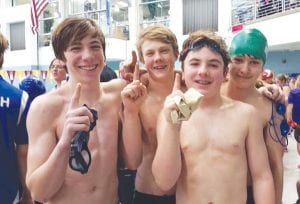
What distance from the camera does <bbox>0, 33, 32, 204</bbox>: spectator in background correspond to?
206cm

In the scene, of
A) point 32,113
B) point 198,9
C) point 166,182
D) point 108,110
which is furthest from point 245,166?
point 198,9

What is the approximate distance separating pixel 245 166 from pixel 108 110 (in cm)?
75

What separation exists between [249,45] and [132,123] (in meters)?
0.86

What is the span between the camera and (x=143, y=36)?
247cm

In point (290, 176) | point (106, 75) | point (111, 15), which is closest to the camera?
point (106, 75)

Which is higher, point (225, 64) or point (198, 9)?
point (198, 9)

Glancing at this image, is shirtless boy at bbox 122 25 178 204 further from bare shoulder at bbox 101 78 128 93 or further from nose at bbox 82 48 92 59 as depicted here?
nose at bbox 82 48 92 59

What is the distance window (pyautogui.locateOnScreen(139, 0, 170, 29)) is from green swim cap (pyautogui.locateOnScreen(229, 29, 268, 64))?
15.9m

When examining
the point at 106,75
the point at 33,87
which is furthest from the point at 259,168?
the point at 33,87

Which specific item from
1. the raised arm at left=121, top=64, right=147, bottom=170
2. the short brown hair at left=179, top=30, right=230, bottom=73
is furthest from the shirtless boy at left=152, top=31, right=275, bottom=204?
the raised arm at left=121, top=64, right=147, bottom=170

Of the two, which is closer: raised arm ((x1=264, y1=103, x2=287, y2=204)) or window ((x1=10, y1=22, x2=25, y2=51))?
raised arm ((x1=264, y1=103, x2=287, y2=204))

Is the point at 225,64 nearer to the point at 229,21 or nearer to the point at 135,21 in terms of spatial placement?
the point at 229,21

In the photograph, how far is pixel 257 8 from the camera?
42.5 ft

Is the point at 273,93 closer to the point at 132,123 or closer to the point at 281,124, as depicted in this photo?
the point at 281,124
